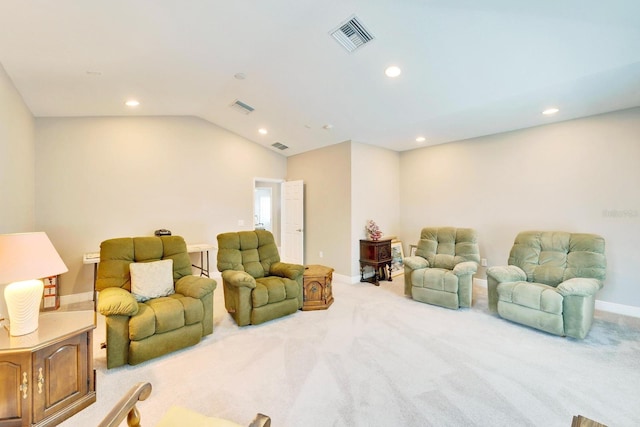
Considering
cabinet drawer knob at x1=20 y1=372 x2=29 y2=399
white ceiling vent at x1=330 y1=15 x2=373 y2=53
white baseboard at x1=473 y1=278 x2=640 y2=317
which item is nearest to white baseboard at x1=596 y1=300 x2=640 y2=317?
white baseboard at x1=473 y1=278 x2=640 y2=317

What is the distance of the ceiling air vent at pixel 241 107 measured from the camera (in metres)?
4.46

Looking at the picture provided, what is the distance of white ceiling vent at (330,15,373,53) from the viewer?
2688 millimetres

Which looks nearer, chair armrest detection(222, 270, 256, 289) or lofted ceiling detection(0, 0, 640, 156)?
lofted ceiling detection(0, 0, 640, 156)

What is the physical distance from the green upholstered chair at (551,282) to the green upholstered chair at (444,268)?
346mm

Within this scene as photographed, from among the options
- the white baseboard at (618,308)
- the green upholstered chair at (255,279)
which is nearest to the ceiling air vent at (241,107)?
the green upholstered chair at (255,279)

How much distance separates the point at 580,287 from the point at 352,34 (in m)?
3.54

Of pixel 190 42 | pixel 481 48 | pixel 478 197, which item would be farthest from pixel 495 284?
pixel 190 42

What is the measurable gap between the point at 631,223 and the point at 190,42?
5.67 meters

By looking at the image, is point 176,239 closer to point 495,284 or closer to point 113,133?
point 113,133

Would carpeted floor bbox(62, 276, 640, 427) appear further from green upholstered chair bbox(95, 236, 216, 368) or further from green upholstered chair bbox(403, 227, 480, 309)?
green upholstered chair bbox(403, 227, 480, 309)

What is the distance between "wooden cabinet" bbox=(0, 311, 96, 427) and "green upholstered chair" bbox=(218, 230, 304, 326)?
1.47 metres

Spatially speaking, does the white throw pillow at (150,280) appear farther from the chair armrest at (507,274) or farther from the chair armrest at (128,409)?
the chair armrest at (507,274)

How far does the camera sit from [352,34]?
2.80 m

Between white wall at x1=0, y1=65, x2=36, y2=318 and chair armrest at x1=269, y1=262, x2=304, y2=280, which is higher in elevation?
white wall at x1=0, y1=65, x2=36, y2=318
